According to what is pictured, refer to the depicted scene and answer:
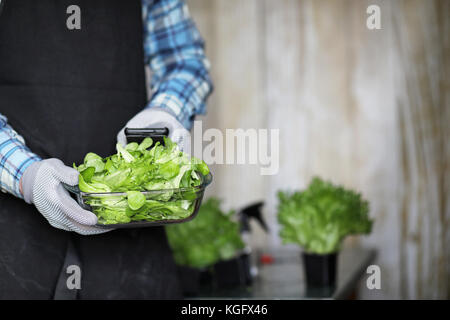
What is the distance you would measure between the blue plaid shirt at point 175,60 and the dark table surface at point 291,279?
1.81ft

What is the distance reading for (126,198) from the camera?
2.79ft

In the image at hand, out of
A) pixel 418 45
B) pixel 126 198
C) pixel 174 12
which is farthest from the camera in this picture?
pixel 418 45

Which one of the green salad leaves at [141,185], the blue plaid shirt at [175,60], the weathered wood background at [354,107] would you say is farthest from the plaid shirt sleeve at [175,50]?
the weathered wood background at [354,107]

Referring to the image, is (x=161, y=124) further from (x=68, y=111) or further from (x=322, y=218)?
(x=322, y=218)

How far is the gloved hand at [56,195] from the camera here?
0.86 metres

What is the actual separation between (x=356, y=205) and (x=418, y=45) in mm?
886

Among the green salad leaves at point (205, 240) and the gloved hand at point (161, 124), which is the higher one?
the gloved hand at point (161, 124)

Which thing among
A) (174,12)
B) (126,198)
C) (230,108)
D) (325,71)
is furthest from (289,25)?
(126,198)

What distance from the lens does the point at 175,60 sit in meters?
1.29

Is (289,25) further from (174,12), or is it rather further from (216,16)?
(174,12)

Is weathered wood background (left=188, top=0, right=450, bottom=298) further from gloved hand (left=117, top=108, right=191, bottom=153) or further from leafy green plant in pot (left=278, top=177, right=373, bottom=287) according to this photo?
gloved hand (left=117, top=108, right=191, bottom=153)

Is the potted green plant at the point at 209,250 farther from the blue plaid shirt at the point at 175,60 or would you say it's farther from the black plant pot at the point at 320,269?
the blue plaid shirt at the point at 175,60

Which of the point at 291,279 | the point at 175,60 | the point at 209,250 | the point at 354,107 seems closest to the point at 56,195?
the point at 175,60

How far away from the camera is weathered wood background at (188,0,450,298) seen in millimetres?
2234
